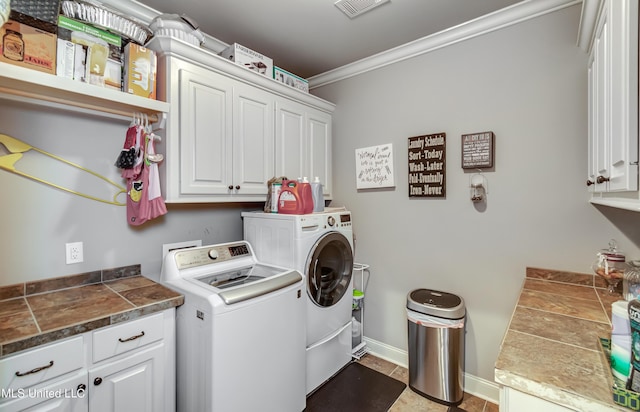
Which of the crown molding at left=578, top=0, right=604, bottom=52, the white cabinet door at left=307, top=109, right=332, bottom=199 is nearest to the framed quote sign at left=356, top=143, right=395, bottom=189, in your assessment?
the white cabinet door at left=307, top=109, right=332, bottom=199

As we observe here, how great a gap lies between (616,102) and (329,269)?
1.79 meters

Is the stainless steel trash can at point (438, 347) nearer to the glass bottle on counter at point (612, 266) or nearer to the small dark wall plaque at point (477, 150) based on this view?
the glass bottle on counter at point (612, 266)

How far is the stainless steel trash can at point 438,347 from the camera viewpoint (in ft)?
6.21

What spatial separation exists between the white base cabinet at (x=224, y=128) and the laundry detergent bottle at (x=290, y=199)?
197 millimetres

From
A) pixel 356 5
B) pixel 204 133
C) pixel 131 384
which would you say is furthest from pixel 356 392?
pixel 356 5

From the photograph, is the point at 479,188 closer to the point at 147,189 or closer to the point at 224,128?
the point at 224,128

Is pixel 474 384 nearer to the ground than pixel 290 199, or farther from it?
nearer to the ground

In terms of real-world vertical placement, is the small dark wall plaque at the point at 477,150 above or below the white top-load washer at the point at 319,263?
above

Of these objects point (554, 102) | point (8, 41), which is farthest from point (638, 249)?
point (8, 41)

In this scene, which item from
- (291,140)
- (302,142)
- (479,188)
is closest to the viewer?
(479,188)

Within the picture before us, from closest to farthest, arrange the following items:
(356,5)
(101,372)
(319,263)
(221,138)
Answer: (101,372) → (356,5) → (221,138) → (319,263)

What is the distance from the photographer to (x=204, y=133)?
5.84 feet

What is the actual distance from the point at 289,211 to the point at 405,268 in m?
1.10

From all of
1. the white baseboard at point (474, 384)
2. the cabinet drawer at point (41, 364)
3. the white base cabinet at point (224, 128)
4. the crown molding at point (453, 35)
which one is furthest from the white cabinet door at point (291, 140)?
the white baseboard at point (474, 384)
